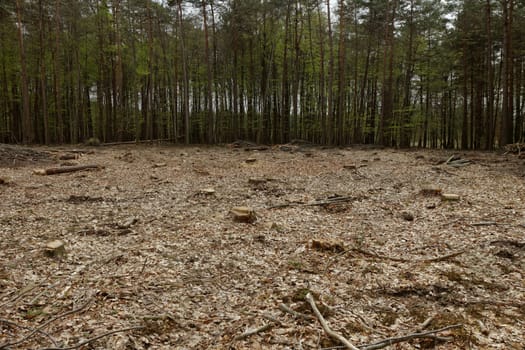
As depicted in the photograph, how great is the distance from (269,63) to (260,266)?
21.6m

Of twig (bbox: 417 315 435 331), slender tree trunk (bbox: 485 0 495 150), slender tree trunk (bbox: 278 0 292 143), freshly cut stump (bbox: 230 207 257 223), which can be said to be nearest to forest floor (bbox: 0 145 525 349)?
twig (bbox: 417 315 435 331)

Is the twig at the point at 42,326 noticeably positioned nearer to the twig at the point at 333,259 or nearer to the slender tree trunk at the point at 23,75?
the twig at the point at 333,259

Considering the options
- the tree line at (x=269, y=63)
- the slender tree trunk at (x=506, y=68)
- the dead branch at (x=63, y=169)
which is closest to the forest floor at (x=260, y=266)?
the dead branch at (x=63, y=169)

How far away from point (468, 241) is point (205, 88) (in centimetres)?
→ 2572

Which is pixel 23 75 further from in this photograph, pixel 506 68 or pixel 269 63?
pixel 506 68

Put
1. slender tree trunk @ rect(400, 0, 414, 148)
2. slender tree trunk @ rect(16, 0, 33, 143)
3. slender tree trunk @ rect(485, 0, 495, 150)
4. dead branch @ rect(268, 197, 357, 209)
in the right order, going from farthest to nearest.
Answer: slender tree trunk @ rect(400, 0, 414, 148)
slender tree trunk @ rect(485, 0, 495, 150)
slender tree trunk @ rect(16, 0, 33, 143)
dead branch @ rect(268, 197, 357, 209)

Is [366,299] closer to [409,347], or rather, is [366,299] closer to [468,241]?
[409,347]

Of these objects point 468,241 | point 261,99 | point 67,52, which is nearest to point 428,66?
point 261,99

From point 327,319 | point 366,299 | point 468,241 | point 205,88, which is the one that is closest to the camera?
point 327,319

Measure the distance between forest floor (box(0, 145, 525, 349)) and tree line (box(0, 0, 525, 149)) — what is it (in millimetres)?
12750

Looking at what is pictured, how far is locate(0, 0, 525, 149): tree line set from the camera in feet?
58.5

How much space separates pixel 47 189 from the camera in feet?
23.1

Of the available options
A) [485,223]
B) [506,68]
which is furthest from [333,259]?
[506,68]

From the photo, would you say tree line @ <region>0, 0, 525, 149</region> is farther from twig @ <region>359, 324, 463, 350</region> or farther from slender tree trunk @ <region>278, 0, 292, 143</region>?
twig @ <region>359, 324, 463, 350</region>
